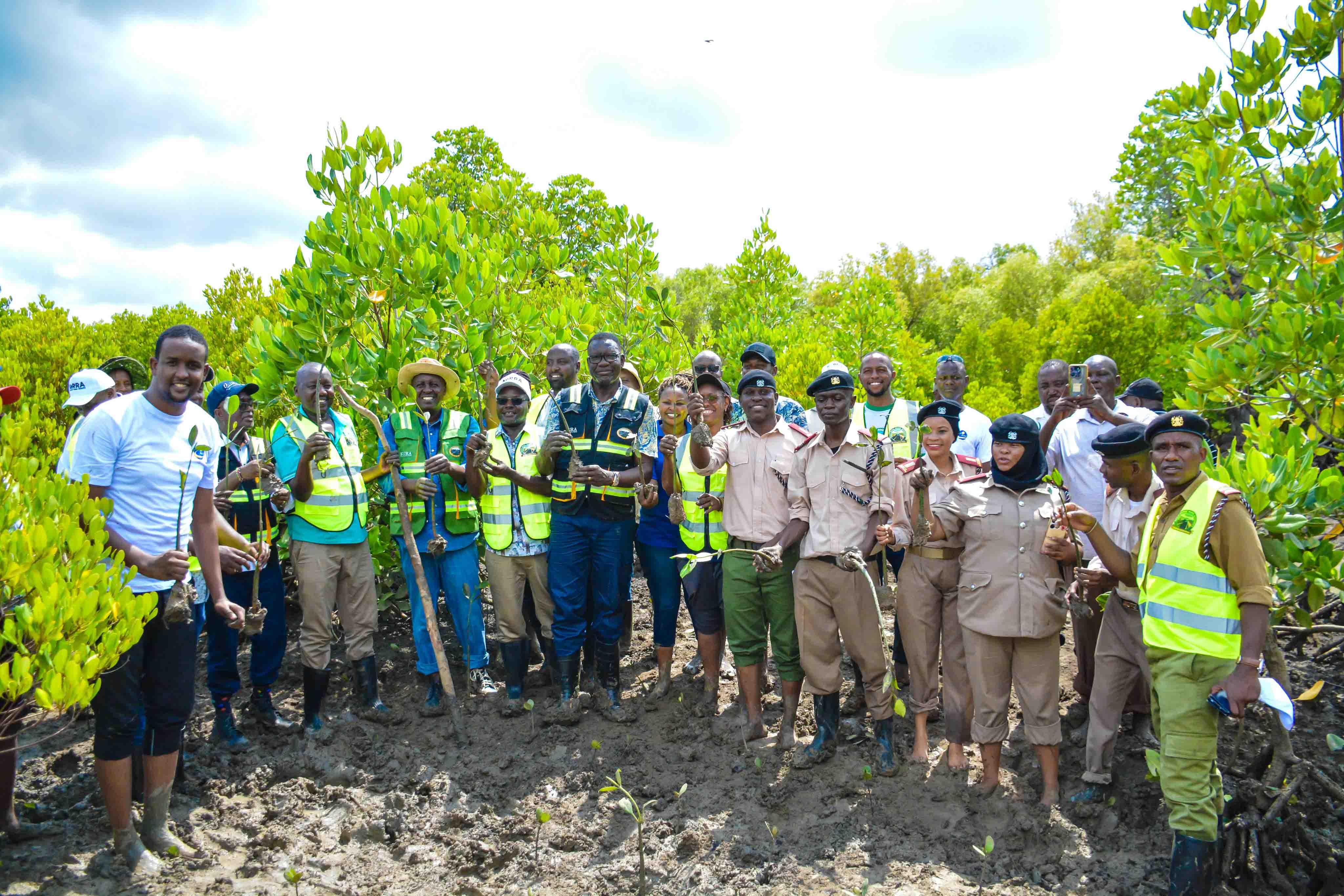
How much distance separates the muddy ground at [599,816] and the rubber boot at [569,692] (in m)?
0.07

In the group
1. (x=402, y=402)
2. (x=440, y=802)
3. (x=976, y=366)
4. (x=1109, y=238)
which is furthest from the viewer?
(x=1109, y=238)

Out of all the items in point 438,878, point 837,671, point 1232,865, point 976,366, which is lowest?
point 438,878

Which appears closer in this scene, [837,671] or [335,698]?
[837,671]

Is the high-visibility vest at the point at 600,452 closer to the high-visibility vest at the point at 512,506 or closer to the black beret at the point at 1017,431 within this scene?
the high-visibility vest at the point at 512,506

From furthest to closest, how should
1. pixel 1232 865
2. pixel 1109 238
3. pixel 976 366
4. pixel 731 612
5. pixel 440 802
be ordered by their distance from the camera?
pixel 1109 238
pixel 976 366
pixel 731 612
pixel 440 802
pixel 1232 865

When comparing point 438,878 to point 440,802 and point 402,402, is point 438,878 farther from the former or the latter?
point 402,402

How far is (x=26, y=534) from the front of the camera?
276cm

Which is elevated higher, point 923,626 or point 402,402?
point 402,402

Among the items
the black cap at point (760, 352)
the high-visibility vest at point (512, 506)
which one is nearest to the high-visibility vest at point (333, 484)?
the high-visibility vest at point (512, 506)

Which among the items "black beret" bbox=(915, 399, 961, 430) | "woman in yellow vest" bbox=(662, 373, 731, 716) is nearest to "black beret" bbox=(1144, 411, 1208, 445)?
"black beret" bbox=(915, 399, 961, 430)

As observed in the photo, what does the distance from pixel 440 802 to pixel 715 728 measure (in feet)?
5.53

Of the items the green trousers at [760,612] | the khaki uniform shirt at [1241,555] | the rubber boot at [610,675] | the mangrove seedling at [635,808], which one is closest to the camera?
the khaki uniform shirt at [1241,555]

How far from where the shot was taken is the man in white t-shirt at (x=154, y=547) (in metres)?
3.53

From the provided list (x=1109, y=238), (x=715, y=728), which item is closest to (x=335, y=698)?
(x=715, y=728)
